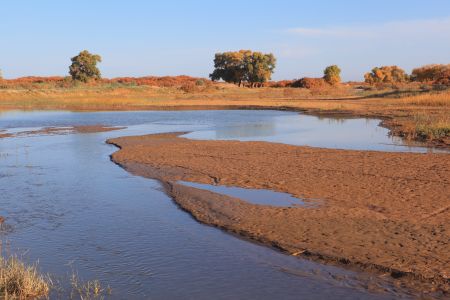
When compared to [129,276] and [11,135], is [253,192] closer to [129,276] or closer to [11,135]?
[129,276]

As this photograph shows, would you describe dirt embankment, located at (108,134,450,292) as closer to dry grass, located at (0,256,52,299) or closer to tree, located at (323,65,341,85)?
dry grass, located at (0,256,52,299)

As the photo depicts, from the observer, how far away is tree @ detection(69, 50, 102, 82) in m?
79.6

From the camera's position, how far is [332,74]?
89.5 metres

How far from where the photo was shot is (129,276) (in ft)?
20.1

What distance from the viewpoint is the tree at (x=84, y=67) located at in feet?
261

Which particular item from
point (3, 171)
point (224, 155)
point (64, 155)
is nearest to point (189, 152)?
point (224, 155)

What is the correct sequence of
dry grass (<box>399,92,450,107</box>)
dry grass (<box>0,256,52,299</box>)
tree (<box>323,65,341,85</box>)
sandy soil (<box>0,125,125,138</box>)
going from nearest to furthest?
1. dry grass (<box>0,256,52,299</box>)
2. sandy soil (<box>0,125,125,138</box>)
3. dry grass (<box>399,92,450,107</box>)
4. tree (<box>323,65,341,85</box>)

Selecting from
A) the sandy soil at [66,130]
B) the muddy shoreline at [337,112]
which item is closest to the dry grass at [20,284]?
the muddy shoreline at [337,112]

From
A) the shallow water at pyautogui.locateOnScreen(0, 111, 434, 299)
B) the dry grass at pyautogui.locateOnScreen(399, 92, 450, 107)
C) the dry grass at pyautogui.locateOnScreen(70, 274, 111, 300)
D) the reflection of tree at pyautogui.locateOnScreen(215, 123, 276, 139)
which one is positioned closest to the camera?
the dry grass at pyautogui.locateOnScreen(70, 274, 111, 300)

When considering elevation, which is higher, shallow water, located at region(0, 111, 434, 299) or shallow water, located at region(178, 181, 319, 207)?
shallow water, located at region(178, 181, 319, 207)

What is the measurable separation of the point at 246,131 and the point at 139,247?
625 inches

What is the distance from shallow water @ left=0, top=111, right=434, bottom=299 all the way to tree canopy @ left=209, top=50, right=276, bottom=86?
68.0m

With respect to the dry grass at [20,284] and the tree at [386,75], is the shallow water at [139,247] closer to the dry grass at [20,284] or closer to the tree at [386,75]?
the dry grass at [20,284]

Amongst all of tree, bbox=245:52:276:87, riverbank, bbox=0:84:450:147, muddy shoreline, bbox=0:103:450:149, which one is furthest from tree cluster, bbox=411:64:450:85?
muddy shoreline, bbox=0:103:450:149
